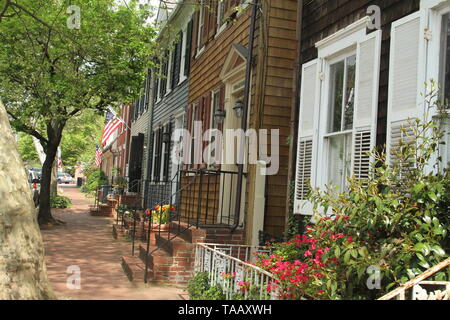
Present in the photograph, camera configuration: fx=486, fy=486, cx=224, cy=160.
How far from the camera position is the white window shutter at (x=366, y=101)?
16.3 ft

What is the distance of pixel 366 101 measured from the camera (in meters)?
5.09

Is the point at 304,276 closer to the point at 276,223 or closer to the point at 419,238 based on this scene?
the point at 419,238

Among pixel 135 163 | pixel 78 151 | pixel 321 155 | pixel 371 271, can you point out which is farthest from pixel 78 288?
pixel 78 151

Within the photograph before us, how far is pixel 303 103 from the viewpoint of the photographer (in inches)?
249

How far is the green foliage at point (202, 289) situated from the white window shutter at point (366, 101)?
2078 mm

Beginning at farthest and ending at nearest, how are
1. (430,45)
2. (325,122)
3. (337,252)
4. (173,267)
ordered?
(173,267)
(325,122)
(430,45)
(337,252)

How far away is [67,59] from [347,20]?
9.59 meters

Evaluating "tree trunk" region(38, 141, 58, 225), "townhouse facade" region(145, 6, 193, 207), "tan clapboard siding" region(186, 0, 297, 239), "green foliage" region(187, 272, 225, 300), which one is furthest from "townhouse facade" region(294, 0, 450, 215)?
"tree trunk" region(38, 141, 58, 225)

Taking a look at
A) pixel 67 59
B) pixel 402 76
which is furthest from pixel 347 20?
pixel 67 59

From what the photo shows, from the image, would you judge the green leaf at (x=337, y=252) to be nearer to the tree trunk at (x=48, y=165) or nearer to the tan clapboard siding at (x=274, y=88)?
the tan clapboard siding at (x=274, y=88)

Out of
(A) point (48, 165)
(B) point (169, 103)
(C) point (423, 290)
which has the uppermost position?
(B) point (169, 103)

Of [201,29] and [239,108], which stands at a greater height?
[201,29]

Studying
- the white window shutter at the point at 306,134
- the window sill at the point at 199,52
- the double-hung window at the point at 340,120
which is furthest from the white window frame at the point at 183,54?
the double-hung window at the point at 340,120

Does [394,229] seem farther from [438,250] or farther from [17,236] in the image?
[17,236]
